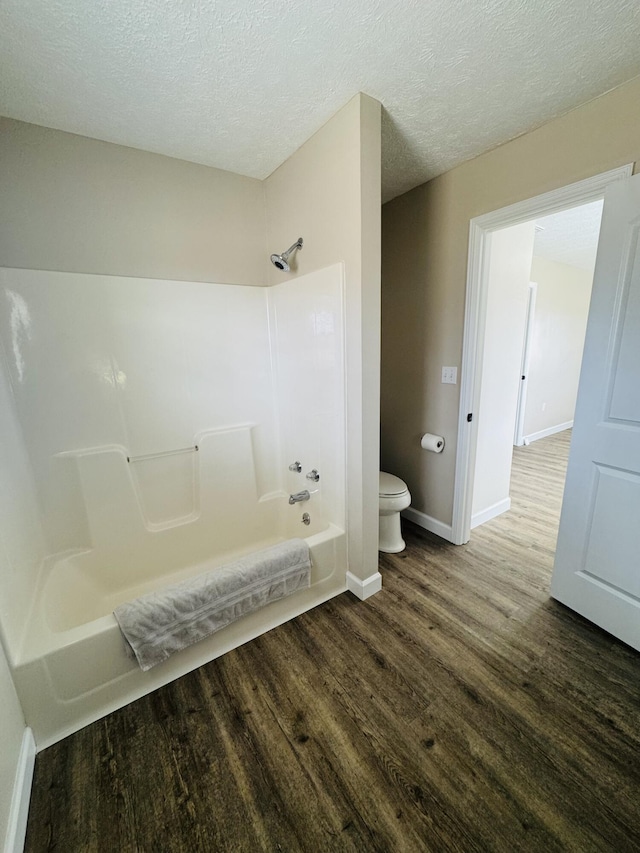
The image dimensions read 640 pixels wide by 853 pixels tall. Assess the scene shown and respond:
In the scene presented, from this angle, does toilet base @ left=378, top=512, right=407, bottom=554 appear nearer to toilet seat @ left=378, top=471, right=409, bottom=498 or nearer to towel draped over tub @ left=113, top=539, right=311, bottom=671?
toilet seat @ left=378, top=471, right=409, bottom=498

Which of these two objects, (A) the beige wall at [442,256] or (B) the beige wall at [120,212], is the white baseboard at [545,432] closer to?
(A) the beige wall at [442,256]

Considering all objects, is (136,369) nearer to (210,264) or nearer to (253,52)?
(210,264)

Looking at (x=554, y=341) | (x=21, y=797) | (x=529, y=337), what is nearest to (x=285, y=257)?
(x=21, y=797)

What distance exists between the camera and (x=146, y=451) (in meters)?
1.92

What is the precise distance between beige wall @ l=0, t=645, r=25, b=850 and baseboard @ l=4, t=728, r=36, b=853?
0.07 ft

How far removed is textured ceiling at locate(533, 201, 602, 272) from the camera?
274 centimetres

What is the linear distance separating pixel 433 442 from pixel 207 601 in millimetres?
1660

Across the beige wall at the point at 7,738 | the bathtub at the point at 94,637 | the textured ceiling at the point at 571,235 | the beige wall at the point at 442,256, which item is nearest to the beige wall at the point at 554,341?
the textured ceiling at the point at 571,235

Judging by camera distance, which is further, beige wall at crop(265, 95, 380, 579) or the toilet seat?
the toilet seat

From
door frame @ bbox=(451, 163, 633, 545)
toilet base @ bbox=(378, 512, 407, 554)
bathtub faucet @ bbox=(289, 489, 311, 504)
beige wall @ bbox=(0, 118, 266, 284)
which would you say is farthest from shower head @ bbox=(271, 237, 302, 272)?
toilet base @ bbox=(378, 512, 407, 554)

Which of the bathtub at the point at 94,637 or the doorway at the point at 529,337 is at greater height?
the doorway at the point at 529,337

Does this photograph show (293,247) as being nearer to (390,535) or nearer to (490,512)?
(390,535)

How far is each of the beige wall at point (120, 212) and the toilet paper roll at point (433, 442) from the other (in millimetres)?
1588

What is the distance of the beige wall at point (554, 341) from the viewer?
4.46 metres
